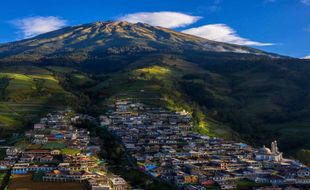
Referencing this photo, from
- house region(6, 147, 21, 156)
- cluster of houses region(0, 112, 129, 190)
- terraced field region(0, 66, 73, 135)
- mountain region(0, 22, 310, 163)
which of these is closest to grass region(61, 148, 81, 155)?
cluster of houses region(0, 112, 129, 190)

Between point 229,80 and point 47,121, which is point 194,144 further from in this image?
point 229,80

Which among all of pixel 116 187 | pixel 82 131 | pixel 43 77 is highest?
pixel 43 77

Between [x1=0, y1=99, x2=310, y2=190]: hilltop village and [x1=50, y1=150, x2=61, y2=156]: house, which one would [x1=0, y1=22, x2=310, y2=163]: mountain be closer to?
[x1=0, y1=99, x2=310, y2=190]: hilltop village

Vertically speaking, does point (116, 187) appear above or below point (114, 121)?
below

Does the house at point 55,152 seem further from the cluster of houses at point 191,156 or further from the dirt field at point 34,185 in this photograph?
the dirt field at point 34,185

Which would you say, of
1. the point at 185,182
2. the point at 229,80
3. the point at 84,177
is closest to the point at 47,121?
the point at 84,177

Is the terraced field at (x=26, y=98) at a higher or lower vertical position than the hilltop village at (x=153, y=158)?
higher

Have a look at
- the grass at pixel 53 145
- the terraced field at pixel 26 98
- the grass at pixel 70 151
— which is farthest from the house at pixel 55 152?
the terraced field at pixel 26 98
